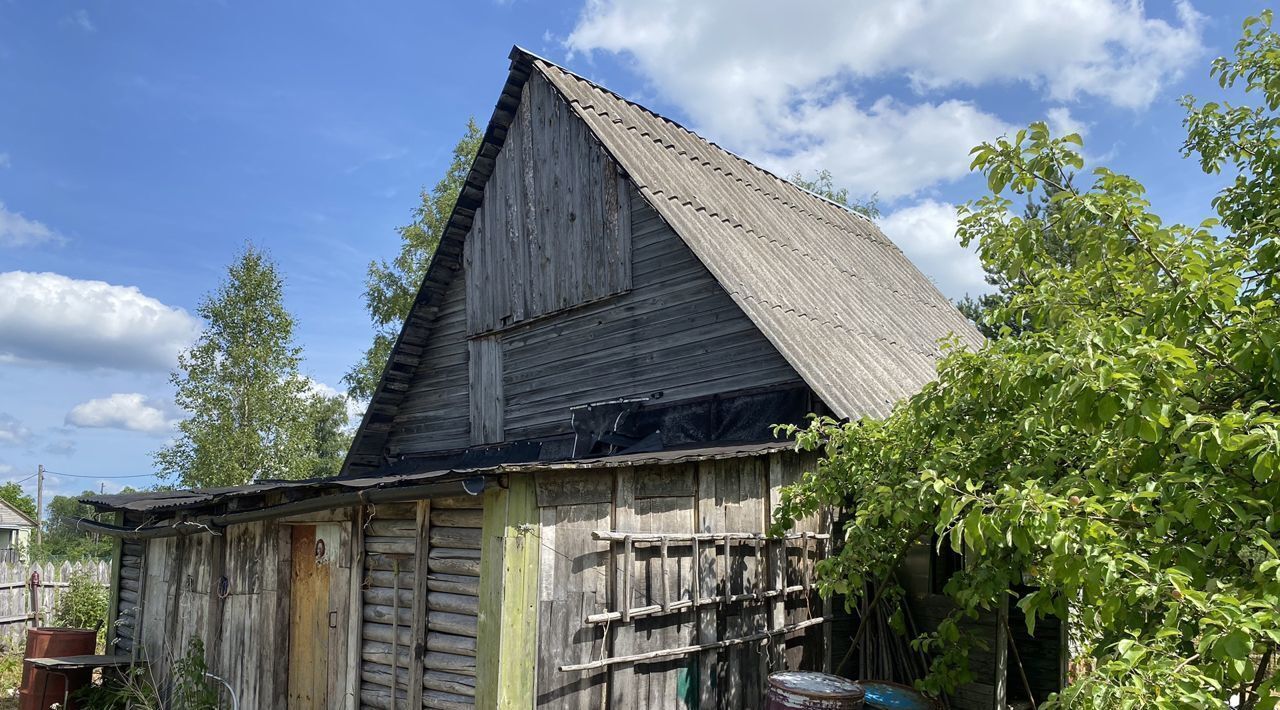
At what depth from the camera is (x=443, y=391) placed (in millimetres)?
13883

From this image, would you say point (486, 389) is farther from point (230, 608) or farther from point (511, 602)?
point (511, 602)

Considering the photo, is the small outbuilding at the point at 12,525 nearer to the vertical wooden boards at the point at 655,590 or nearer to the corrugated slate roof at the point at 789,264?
the corrugated slate roof at the point at 789,264

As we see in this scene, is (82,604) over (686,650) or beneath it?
beneath

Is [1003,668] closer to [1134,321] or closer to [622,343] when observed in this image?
[1134,321]

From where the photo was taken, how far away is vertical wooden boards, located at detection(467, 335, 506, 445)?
41.9 feet

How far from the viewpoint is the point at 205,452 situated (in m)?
22.3

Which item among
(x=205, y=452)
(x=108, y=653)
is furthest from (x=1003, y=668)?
(x=205, y=452)

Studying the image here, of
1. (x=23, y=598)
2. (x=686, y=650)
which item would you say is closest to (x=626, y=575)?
(x=686, y=650)

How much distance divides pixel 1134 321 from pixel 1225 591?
1.26m

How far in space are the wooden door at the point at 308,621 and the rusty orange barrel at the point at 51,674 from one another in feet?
11.2

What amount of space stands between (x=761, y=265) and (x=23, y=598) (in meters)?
15.2

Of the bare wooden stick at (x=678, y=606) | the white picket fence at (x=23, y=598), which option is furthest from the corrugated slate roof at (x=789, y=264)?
the white picket fence at (x=23, y=598)

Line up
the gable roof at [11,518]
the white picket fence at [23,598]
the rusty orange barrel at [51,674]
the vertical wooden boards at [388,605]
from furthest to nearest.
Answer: the gable roof at [11,518]
the white picket fence at [23,598]
the rusty orange barrel at [51,674]
the vertical wooden boards at [388,605]

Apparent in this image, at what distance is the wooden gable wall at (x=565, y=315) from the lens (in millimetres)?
10172
